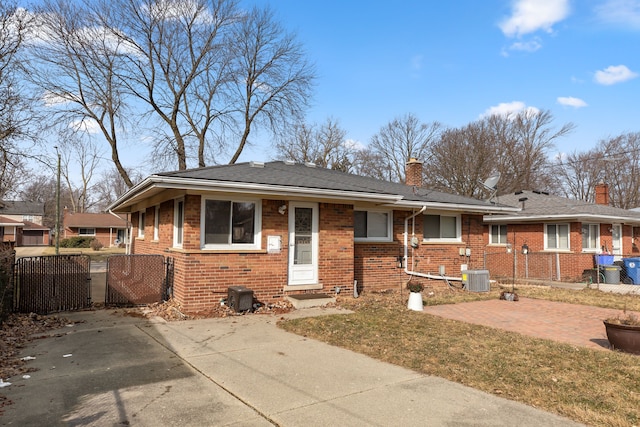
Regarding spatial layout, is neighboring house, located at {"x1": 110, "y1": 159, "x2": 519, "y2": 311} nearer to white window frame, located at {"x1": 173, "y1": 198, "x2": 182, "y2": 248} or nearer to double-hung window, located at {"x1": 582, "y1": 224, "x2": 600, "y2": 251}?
white window frame, located at {"x1": 173, "y1": 198, "x2": 182, "y2": 248}

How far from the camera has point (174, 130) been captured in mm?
27078

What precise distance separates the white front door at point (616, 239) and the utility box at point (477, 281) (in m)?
10.2

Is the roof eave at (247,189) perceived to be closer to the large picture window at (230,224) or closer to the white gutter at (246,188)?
the white gutter at (246,188)

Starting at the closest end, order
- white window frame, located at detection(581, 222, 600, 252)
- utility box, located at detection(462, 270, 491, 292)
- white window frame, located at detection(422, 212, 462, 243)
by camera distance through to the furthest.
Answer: utility box, located at detection(462, 270, 491, 292)
white window frame, located at detection(422, 212, 462, 243)
white window frame, located at detection(581, 222, 600, 252)

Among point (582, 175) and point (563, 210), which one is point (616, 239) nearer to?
point (563, 210)

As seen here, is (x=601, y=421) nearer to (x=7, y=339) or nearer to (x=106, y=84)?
(x=7, y=339)

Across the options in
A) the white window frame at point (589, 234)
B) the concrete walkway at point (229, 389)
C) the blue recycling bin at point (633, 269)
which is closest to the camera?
the concrete walkway at point (229, 389)

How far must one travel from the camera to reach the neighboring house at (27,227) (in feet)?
157

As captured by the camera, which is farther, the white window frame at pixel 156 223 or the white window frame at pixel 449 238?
the white window frame at pixel 449 238

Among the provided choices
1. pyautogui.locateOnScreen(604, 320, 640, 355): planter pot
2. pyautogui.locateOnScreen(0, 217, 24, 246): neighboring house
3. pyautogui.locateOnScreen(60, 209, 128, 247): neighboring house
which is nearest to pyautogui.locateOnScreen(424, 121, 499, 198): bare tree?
pyautogui.locateOnScreen(604, 320, 640, 355): planter pot

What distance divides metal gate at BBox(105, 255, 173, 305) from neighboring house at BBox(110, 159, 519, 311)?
0.59 m

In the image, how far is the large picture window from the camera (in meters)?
8.73

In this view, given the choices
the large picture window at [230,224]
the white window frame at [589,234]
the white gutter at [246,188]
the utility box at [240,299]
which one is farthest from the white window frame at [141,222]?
the white window frame at [589,234]

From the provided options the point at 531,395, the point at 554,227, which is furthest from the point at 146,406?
the point at 554,227
